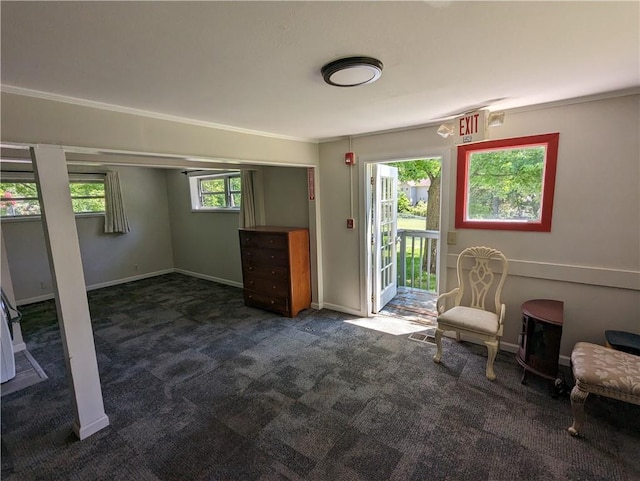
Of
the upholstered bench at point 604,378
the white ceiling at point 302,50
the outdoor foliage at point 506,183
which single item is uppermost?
the white ceiling at point 302,50

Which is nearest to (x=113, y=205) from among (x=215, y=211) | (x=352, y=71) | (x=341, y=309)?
(x=215, y=211)

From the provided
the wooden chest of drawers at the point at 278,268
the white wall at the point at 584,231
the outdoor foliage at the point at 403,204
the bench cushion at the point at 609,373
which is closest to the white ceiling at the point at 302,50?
the white wall at the point at 584,231

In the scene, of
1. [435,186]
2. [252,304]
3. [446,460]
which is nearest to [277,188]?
[252,304]

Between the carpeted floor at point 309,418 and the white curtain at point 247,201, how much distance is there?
1.79 meters

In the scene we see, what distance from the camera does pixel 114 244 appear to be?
18.0 feet

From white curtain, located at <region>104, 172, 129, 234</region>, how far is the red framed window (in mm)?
5638

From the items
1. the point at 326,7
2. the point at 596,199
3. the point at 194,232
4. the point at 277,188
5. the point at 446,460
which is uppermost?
the point at 326,7

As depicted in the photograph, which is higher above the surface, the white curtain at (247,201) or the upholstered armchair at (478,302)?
the white curtain at (247,201)

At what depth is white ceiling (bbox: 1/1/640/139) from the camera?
102 centimetres

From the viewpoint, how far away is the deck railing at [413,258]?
455cm

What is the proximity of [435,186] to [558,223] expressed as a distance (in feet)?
8.70

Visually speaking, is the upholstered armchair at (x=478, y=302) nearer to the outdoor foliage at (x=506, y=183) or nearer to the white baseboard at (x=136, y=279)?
the outdoor foliage at (x=506, y=183)

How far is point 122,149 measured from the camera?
1982 mm

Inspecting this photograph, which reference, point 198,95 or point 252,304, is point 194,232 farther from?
point 198,95
